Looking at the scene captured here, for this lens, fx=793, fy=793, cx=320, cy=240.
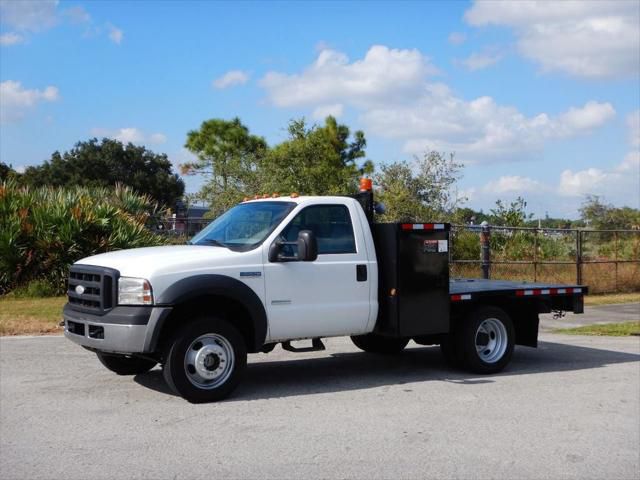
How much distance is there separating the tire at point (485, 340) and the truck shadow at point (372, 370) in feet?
0.50

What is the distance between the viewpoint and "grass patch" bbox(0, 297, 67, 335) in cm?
1256

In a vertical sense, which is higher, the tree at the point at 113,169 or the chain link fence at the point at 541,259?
the tree at the point at 113,169

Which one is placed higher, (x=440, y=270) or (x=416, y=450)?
(x=440, y=270)

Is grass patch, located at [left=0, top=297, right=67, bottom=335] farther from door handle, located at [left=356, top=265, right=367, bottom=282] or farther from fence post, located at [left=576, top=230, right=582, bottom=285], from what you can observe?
fence post, located at [left=576, top=230, right=582, bottom=285]

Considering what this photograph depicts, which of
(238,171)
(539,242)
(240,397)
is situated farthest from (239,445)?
(238,171)

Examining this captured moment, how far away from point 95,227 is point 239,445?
12897mm

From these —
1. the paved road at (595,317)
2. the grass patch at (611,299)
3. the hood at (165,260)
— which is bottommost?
the paved road at (595,317)

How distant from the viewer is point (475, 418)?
7.31m

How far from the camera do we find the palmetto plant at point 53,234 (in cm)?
1756

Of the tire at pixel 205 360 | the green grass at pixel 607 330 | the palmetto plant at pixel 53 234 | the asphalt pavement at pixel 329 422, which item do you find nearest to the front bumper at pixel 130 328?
the tire at pixel 205 360

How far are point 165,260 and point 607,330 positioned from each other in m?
9.16

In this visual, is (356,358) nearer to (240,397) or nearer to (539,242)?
(240,397)

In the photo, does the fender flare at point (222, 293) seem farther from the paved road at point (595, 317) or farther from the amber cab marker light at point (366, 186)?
the paved road at point (595, 317)

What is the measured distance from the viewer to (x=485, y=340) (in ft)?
31.9
